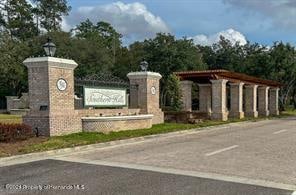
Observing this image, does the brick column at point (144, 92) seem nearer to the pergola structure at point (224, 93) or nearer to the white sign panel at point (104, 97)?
the white sign panel at point (104, 97)

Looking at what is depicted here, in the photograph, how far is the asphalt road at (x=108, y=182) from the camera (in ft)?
28.6

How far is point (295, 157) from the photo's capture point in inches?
528

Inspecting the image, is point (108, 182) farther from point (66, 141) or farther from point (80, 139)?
point (80, 139)

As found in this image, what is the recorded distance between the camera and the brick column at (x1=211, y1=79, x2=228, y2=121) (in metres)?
34.0

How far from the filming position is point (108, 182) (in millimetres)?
9516

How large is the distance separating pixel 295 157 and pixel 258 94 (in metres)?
34.6

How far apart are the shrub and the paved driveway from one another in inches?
102

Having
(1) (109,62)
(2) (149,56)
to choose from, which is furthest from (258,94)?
(1) (109,62)

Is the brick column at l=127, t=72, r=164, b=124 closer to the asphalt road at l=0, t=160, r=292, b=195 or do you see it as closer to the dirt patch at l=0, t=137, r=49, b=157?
the dirt patch at l=0, t=137, r=49, b=157

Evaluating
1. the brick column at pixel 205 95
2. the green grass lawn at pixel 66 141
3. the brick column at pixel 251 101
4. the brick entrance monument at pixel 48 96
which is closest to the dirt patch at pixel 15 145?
the green grass lawn at pixel 66 141

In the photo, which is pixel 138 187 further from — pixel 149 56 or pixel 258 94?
pixel 149 56

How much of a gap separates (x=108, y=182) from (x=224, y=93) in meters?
26.3

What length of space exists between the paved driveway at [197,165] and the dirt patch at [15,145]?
4.55ft

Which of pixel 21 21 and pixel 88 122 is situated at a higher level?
pixel 21 21
